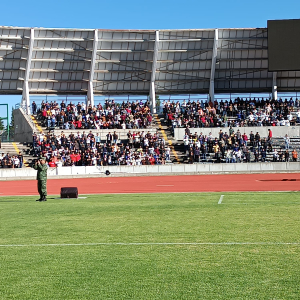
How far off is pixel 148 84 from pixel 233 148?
15473mm

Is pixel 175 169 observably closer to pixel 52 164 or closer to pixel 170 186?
pixel 52 164

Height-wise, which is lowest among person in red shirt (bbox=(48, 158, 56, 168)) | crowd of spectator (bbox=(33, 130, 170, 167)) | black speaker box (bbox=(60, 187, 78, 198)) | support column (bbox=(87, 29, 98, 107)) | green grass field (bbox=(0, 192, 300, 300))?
green grass field (bbox=(0, 192, 300, 300))

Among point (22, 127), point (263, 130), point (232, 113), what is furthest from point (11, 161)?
point (263, 130)

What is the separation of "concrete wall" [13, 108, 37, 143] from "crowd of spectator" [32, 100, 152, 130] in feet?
3.76

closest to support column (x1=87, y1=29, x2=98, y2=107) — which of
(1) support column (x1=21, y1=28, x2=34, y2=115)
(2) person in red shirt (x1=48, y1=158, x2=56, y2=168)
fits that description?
(1) support column (x1=21, y1=28, x2=34, y2=115)

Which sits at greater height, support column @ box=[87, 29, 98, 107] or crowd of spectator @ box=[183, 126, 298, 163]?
support column @ box=[87, 29, 98, 107]

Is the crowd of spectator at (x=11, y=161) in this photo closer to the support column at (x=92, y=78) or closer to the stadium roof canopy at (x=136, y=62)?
the stadium roof canopy at (x=136, y=62)

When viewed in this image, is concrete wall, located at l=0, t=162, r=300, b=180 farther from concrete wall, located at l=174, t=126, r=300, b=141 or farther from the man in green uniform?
the man in green uniform

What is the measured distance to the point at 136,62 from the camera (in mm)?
55812

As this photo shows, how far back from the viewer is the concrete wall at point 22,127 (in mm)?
50125

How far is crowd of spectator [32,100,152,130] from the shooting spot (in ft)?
161

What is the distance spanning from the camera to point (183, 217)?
1380 cm

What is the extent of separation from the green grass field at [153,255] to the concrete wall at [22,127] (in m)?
35.6

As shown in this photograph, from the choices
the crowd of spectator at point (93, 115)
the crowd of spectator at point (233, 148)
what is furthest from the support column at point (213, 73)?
the crowd of spectator at point (233, 148)
